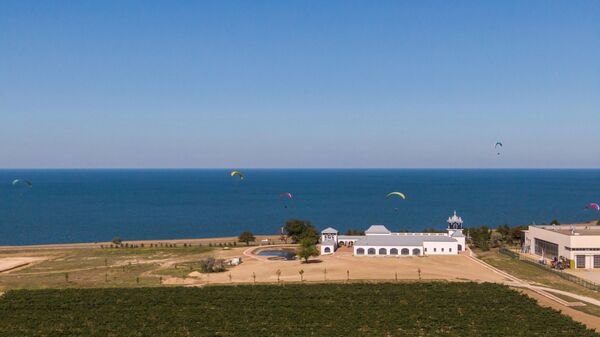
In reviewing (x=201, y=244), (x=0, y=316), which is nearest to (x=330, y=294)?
(x=0, y=316)

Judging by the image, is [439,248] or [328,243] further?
[328,243]

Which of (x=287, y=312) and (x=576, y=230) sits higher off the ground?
(x=576, y=230)

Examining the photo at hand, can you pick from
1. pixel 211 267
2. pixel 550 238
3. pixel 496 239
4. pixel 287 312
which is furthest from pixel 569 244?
pixel 211 267

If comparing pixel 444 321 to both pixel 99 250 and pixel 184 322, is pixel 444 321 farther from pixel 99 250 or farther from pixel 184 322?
pixel 99 250

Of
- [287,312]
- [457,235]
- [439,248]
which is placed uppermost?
[457,235]

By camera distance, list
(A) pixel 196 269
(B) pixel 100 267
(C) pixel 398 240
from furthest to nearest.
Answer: (C) pixel 398 240
(B) pixel 100 267
(A) pixel 196 269

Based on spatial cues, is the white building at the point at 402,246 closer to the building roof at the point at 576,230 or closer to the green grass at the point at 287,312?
the building roof at the point at 576,230

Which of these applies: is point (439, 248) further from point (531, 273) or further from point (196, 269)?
point (196, 269)

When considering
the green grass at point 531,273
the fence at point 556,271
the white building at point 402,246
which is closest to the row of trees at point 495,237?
the fence at point 556,271

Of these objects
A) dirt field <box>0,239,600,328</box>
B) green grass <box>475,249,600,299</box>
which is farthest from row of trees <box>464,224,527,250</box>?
dirt field <box>0,239,600,328</box>

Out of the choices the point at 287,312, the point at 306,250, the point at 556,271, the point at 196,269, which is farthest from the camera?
the point at 306,250
